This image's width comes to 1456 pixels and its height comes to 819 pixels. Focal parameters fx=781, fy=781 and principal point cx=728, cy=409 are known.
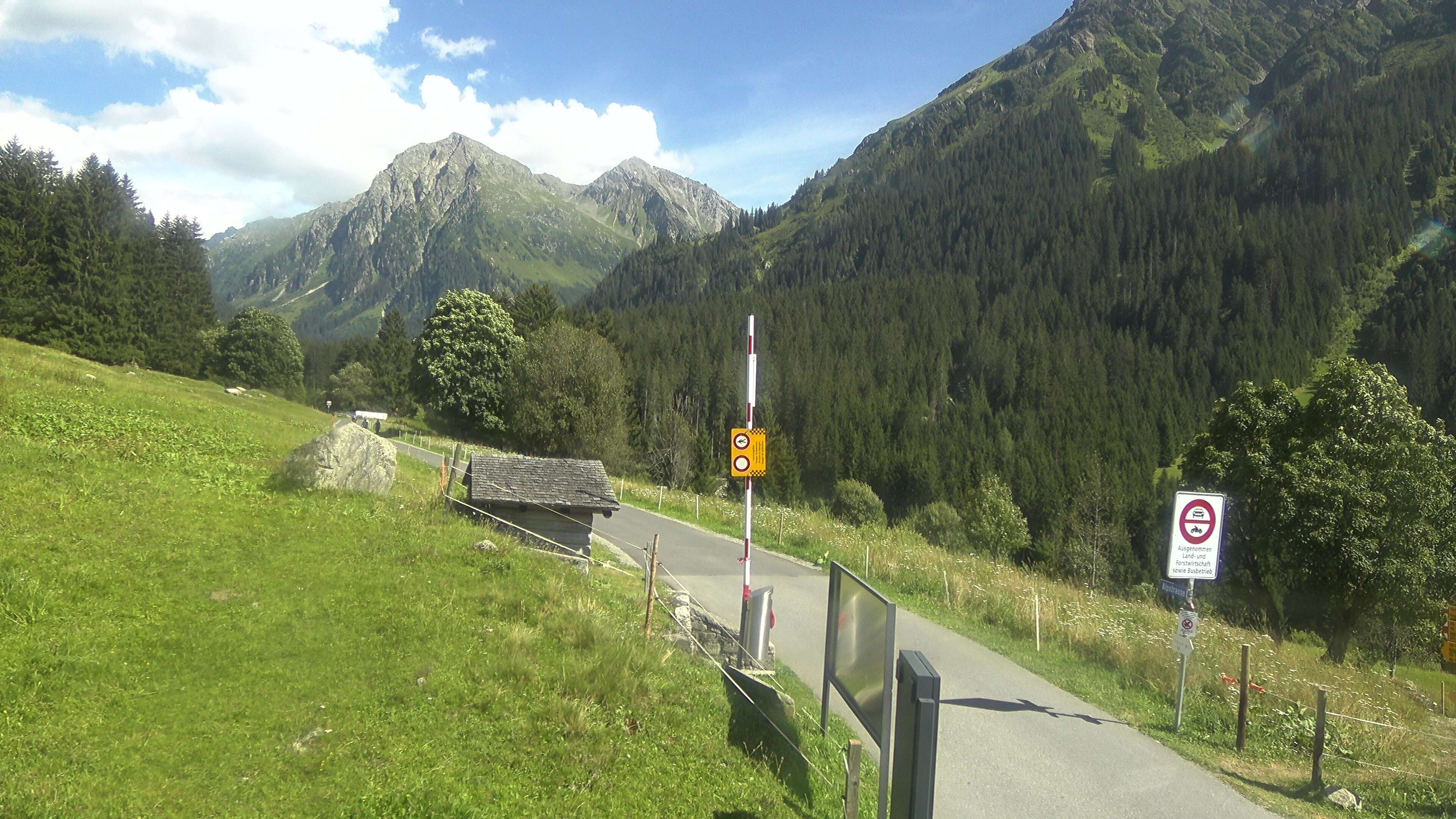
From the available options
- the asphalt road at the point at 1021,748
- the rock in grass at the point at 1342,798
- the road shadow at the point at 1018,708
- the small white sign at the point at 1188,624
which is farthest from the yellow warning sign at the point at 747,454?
the rock in grass at the point at 1342,798

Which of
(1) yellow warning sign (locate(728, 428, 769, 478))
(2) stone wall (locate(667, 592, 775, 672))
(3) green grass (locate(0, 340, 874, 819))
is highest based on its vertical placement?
(1) yellow warning sign (locate(728, 428, 769, 478))

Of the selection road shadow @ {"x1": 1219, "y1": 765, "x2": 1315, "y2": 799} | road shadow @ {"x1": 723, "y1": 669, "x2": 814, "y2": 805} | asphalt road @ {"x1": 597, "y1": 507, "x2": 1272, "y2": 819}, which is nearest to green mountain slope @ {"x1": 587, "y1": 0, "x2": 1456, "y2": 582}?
asphalt road @ {"x1": 597, "y1": 507, "x2": 1272, "y2": 819}

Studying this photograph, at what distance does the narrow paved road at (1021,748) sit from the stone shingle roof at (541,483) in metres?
3.19

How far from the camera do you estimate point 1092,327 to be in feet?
462

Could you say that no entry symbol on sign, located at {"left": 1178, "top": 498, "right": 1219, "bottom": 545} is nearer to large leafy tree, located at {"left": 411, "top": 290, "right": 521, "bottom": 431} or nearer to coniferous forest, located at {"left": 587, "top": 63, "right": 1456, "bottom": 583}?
large leafy tree, located at {"left": 411, "top": 290, "right": 521, "bottom": 431}

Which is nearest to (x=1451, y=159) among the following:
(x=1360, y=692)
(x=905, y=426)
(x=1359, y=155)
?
(x=1359, y=155)

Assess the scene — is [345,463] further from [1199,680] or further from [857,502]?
[857,502]

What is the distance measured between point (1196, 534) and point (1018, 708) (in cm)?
348

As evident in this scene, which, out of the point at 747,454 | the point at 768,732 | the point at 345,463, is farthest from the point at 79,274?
the point at 768,732

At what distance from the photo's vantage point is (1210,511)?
35.9ft

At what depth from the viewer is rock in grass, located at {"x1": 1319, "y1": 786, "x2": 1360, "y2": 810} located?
27.0 ft

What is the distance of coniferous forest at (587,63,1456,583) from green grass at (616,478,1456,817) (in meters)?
54.6

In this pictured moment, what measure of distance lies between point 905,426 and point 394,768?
336 feet

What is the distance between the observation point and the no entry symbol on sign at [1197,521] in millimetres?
10883
